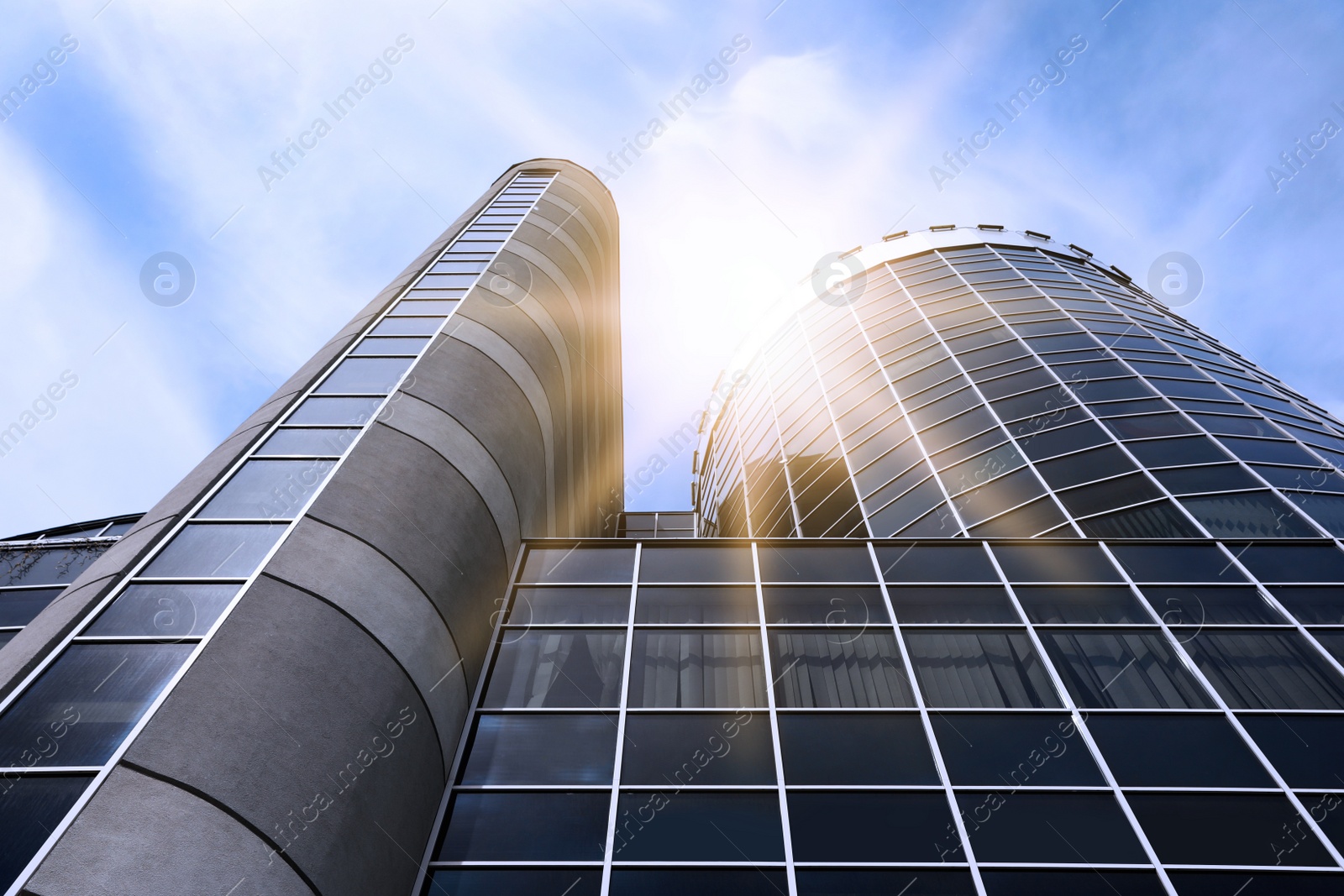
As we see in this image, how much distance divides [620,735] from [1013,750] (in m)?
5.53

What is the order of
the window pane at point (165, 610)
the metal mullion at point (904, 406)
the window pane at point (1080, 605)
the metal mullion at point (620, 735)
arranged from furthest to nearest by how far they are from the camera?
the metal mullion at point (904, 406) < the window pane at point (1080, 605) < the metal mullion at point (620, 735) < the window pane at point (165, 610)

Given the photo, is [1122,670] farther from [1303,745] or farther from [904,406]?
[904,406]

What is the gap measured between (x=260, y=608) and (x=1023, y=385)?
22.7 metres

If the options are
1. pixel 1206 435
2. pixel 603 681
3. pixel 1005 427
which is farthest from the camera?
pixel 1005 427

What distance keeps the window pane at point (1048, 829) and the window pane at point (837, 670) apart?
1.98 m

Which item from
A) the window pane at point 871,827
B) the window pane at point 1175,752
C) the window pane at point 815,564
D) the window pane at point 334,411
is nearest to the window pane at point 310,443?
the window pane at point 334,411

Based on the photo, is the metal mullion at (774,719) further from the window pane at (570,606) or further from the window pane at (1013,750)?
the window pane at (570,606)

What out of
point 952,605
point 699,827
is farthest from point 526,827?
point 952,605

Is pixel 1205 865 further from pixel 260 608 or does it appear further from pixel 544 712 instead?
pixel 260 608

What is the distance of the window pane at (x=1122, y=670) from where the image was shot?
11.9 metres

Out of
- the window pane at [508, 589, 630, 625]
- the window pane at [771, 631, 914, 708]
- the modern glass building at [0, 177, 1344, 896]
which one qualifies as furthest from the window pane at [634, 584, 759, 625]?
the window pane at [771, 631, 914, 708]

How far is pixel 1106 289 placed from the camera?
3309cm

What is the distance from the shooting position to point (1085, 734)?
11.2m

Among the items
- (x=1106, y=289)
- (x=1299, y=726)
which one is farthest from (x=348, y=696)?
(x=1106, y=289)
